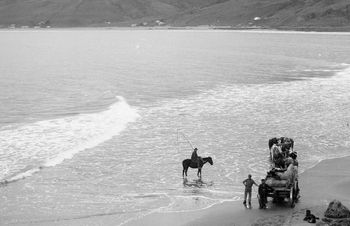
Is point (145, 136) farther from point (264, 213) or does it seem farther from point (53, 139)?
point (264, 213)

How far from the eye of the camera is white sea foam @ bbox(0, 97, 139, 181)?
2939cm

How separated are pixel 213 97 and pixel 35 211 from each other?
35.7 m

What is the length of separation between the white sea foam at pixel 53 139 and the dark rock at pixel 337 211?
548 inches

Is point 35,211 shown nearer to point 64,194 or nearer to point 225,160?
point 64,194

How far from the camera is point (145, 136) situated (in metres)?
36.9

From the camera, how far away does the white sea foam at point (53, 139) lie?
2939 centimetres

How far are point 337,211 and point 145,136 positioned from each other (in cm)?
1887

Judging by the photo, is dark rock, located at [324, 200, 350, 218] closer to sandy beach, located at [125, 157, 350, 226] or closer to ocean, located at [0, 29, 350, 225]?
sandy beach, located at [125, 157, 350, 226]

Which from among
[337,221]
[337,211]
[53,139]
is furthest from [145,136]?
[337,221]

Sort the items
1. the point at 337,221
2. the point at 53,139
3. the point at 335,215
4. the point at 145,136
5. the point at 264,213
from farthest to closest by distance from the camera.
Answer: the point at 145,136, the point at 53,139, the point at 264,213, the point at 335,215, the point at 337,221

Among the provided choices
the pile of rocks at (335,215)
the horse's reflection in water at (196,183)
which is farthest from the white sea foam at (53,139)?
the pile of rocks at (335,215)

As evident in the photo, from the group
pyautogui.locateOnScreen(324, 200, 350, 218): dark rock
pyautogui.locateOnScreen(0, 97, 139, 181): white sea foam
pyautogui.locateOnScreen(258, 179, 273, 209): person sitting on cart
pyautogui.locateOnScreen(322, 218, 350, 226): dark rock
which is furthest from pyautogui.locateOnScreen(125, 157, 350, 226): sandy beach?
pyautogui.locateOnScreen(0, 97, 139, 181): white sea foam

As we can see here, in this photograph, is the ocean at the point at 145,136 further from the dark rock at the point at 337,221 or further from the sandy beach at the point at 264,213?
the dark rock at the point at 337,221

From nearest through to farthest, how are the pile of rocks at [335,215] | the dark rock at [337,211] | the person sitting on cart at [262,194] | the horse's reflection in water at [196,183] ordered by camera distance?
the pile of rocks at [335,215]
the dark rock at [337,211]
the person sitting on cart at [262,194]
the horse's reflection in water at [196,183]
